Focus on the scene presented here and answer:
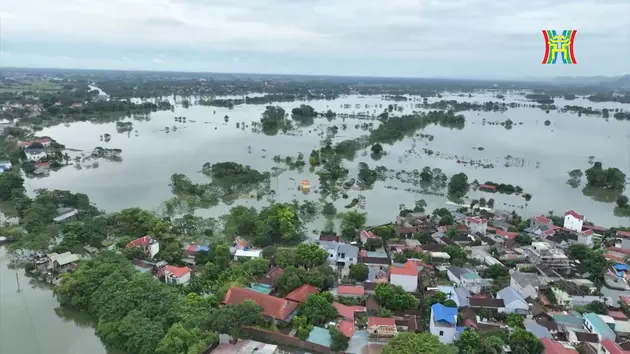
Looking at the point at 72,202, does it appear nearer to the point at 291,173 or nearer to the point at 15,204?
the point at 15,204

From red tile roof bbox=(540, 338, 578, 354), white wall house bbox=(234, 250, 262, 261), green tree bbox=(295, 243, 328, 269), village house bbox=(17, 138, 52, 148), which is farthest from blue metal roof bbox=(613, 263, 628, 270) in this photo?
village house bbox=(17, 138, 52, 148)

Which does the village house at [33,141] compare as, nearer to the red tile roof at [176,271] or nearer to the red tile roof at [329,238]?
the red tile roof at [176,271]

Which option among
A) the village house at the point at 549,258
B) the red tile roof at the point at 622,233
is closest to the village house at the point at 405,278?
the village house at the point at 549,258

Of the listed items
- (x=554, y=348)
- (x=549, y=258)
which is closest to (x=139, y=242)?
(x=554, y=348)

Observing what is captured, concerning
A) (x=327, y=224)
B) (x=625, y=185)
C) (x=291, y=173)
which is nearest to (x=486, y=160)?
(x=625, y=185)

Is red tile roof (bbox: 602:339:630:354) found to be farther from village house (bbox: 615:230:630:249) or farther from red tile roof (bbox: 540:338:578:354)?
village house (bbox: 615:230:630:249)

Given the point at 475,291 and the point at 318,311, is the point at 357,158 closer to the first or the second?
the point at 475,291
